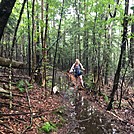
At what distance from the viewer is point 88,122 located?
848 cm

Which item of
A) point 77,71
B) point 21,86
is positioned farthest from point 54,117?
point 77,71

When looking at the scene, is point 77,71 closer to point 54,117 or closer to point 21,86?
point 21,86

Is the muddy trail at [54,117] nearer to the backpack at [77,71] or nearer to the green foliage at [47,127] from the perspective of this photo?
the green foliage at [47,127]

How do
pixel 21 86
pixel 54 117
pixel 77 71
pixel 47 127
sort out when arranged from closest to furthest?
pixel 47 127
pixel 54 117
pixel 21 86
pixel 77 71

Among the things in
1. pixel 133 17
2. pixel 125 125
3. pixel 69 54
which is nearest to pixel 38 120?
pixel 125 125

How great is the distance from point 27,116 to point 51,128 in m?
1.00

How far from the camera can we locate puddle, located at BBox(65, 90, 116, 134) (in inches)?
302

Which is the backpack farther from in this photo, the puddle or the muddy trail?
the puddle

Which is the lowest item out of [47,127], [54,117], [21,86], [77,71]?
[54,117]

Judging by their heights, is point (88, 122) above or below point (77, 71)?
below

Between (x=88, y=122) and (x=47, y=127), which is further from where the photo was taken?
(x=88, y=122)

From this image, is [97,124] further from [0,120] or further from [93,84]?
[93,84]

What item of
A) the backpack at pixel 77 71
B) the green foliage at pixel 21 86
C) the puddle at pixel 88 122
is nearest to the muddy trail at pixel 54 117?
the puddle at pixel 88 122

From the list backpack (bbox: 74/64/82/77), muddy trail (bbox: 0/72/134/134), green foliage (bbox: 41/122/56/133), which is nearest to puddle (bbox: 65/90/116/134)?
muddy trail (bbox: 0/72/134/134)
